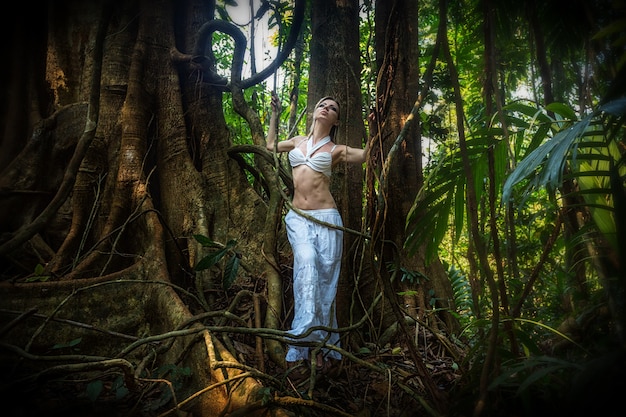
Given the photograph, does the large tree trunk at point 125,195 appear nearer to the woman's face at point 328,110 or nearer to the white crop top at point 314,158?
the white crop top at point 314,158

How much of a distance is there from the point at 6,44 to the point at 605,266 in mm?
4580

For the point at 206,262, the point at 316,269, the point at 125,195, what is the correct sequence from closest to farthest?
the point at 206,262 → the point at 316,269 → the point at 125,195

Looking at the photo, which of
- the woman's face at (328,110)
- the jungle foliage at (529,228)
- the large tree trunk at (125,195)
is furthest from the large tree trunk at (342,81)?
the jungle foliage at (529,228)

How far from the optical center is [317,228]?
9.04ft

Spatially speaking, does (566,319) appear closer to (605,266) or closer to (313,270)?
(605,266)

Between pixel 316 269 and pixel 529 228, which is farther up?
pixel 529 228

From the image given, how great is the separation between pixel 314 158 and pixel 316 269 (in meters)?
0.86

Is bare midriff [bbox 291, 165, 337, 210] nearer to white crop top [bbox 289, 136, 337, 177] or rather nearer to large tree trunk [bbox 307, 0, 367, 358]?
white crop top [bbox 289, 136, 337, 177]

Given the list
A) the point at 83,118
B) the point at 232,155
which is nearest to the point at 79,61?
the point at 83,118

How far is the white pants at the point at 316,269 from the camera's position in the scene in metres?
2.54

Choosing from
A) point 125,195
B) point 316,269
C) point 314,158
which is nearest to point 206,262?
point 316,269

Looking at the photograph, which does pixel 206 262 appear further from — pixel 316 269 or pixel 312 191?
pixel 312 191

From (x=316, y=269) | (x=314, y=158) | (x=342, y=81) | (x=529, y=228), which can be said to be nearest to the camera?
(x=529, y=228)

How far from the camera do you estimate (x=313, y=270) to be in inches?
103
